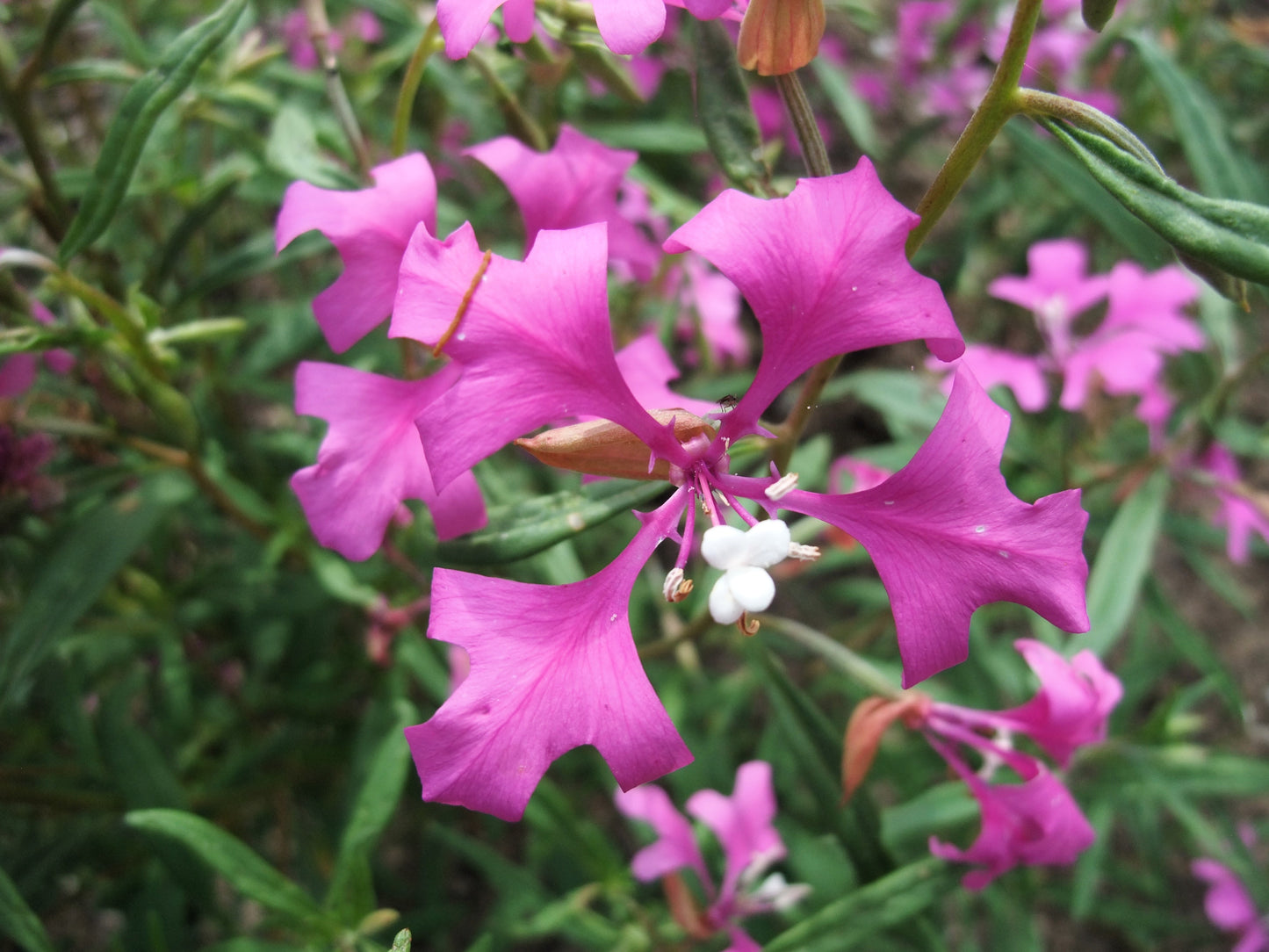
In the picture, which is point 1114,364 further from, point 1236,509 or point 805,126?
point 805,126

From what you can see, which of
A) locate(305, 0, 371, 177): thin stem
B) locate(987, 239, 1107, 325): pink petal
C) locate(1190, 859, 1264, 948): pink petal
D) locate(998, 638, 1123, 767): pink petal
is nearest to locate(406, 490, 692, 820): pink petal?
locate(998, 638, 1123, 767): pink petal

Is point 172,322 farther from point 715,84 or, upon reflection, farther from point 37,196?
point 715,84

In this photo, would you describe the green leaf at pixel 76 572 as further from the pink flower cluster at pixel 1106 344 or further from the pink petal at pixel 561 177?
the pink flower cluster at pixel 1106 344

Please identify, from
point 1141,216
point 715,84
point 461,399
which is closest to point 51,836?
point 461,399

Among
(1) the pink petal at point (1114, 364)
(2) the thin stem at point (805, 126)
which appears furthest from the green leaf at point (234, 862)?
(1) the pink petal at point (1114, 364)

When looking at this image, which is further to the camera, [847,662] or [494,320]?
[847,662]

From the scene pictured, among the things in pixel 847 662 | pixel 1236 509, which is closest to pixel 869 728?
pixel 847 662
